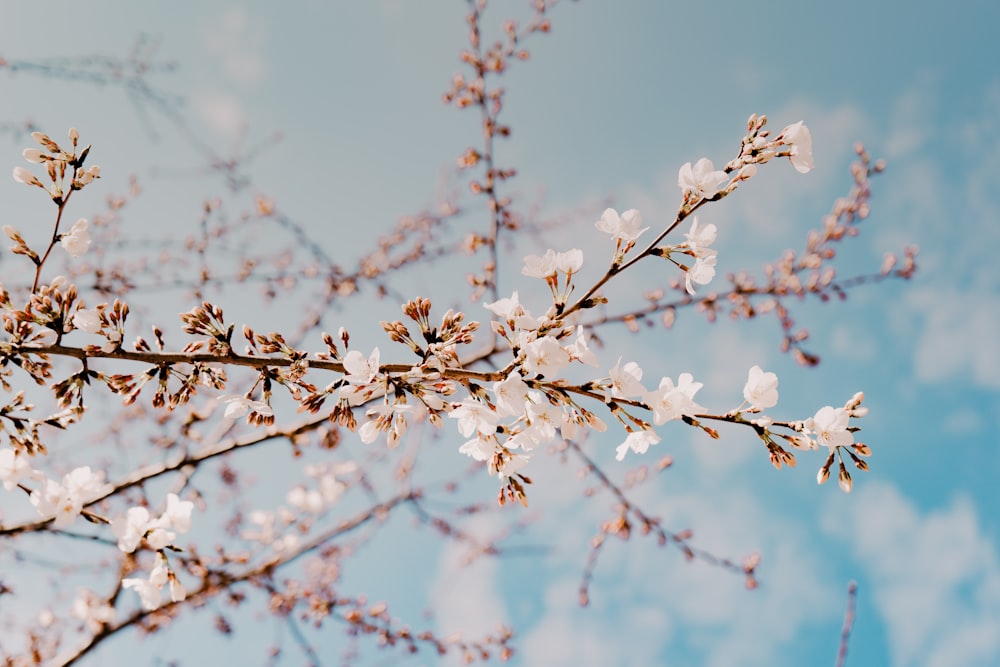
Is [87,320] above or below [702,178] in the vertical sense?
below

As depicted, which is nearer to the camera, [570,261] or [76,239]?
[570,261]

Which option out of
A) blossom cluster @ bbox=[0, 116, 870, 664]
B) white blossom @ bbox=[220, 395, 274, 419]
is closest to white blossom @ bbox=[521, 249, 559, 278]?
blossom cluster @ bbox=[0, 116, 870, 664]

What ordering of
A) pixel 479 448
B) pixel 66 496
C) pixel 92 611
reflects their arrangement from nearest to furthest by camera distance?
pixel 479 448 < pixel 66 496 < pixel 92 611

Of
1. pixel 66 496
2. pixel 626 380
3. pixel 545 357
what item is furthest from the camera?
pixel 66 496

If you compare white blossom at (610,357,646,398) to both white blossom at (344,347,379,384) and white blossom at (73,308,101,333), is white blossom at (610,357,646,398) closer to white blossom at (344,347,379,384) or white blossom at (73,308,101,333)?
white blossom at (344,347,379,384)

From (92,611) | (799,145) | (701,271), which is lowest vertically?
(92,611)

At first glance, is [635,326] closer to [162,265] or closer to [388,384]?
[388,384]

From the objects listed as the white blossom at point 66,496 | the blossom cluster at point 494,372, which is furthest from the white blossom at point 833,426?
the white blossom at point 66,496

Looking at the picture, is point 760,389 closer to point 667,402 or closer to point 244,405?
point 667,402

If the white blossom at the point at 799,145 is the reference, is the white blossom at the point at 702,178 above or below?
below

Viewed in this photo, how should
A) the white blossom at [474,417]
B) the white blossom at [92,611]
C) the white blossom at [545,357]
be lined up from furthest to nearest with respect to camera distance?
the white blossom at [92,611] < the white blossom at [474,417] < the white blossom at [545,357]

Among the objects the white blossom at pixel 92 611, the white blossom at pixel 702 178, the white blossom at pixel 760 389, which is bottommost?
the white blossom at pixel 92 611

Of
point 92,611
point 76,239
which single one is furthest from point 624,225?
point 92,611

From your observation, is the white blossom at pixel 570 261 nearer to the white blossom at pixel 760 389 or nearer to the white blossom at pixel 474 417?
the white blossom at pixel 474 417
